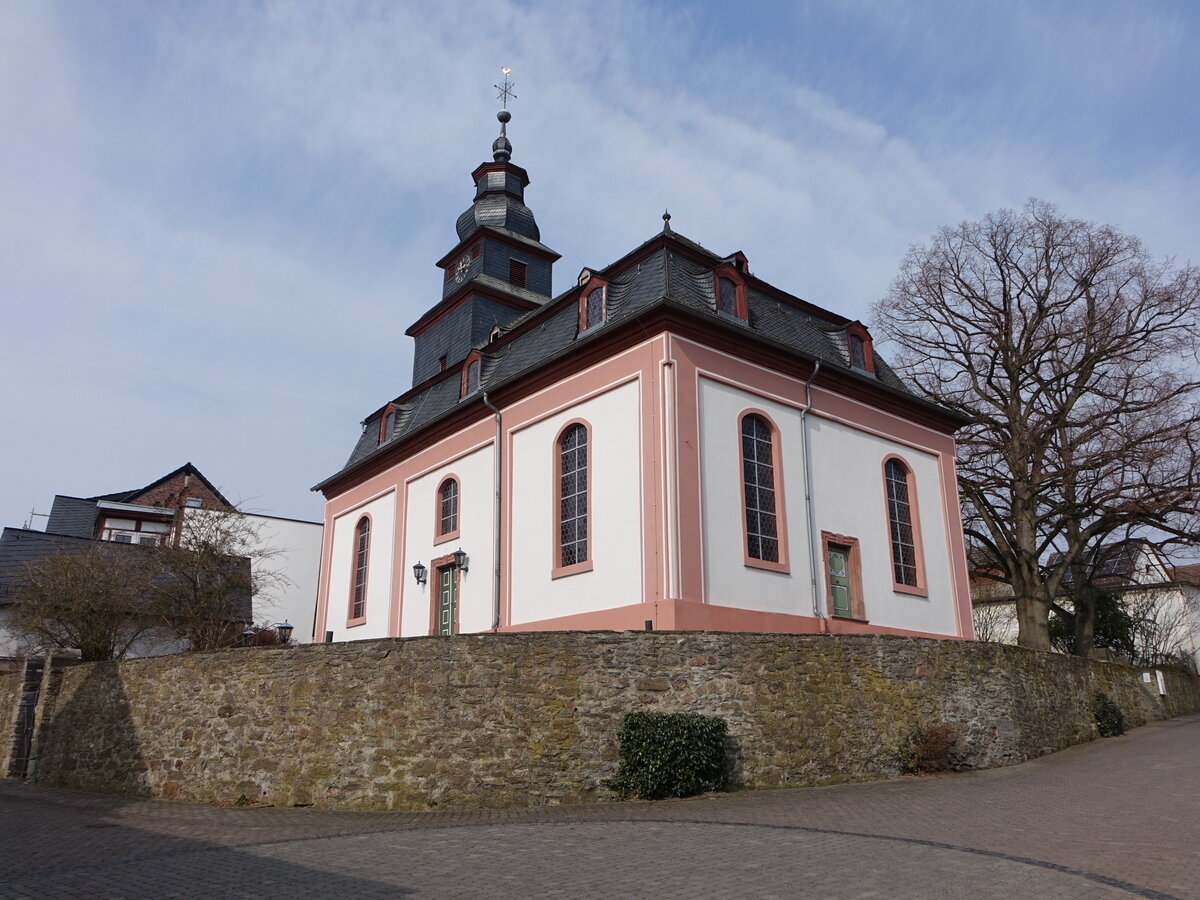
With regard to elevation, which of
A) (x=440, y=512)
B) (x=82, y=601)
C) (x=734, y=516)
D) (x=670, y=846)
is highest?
(x=440, y=512)

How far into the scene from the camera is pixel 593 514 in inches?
643

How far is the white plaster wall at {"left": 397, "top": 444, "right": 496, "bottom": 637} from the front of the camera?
18859mm

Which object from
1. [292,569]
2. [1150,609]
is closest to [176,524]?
[292,569]

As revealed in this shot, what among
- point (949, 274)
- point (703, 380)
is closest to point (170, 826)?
point (703, 380)

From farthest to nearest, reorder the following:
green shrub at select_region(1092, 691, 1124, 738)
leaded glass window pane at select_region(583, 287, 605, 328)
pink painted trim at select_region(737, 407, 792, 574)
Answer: leaded glass window pane at select_region(583, 287, 605, 328) → green shrub at select_region(1092, 691, 1124, 738) → pink painted trim at select_region(737, 407, 792, 574)

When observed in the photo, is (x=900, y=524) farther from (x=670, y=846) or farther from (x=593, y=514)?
(x=670, y=846)

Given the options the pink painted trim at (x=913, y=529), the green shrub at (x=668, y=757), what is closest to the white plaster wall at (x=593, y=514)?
the green shrub at (x=668, y=757)

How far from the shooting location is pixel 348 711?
37.8 ft

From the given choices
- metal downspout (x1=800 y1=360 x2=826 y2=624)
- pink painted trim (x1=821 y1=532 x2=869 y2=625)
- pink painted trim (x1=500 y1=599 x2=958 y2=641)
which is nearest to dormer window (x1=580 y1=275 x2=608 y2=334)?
metal downspout (x1=800 y1=360 x2=826 y2=624)

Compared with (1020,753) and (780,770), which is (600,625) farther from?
(1020,753)

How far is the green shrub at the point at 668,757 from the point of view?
36.3 feet

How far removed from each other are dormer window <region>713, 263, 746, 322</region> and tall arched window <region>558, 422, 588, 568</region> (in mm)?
3435

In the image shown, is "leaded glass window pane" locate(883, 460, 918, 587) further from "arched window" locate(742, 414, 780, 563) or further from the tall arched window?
the tall arched window

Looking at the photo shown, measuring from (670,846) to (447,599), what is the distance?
41.0 ft
